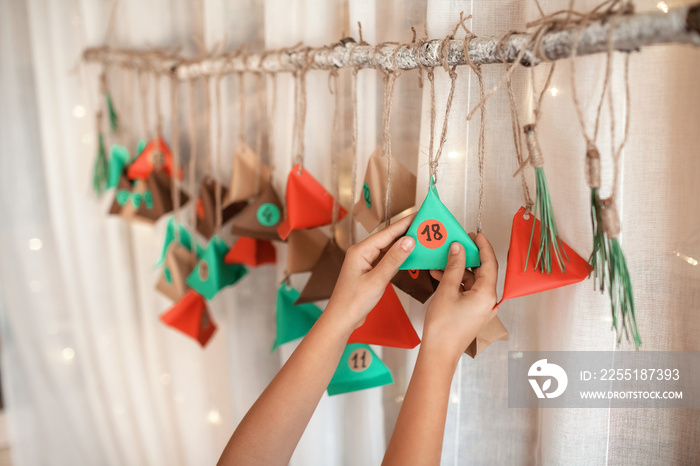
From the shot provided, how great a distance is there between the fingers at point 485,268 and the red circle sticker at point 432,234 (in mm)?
42

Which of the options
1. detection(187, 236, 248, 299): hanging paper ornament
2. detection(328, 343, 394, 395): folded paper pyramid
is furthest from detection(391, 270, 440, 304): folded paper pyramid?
detection(187, 236, 248, 299): hanging paper ornament

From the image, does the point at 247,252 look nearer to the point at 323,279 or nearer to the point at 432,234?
the point at 323,279

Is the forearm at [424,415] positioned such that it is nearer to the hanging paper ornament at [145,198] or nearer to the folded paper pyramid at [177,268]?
the folded paper pyramid at [177,268]

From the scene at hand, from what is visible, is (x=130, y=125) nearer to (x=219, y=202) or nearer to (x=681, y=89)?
(x=219, y=202)

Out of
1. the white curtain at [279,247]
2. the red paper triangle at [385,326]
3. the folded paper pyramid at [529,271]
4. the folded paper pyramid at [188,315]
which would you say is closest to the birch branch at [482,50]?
the white curtain at [279,247]

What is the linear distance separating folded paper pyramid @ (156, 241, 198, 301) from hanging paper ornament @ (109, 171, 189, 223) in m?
0.09

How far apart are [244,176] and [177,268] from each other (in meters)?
0.25

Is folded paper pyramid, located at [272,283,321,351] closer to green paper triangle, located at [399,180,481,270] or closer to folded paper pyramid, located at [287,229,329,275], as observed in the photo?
folded paper pyramid, located at [287,229,329,275]

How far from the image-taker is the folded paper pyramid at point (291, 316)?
0.80 metres

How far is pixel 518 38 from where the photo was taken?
0.49 metres

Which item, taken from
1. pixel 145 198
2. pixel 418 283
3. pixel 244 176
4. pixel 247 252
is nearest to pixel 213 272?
pixel 247 252

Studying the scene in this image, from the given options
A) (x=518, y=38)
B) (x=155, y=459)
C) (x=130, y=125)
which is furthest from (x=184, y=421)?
(x=518, y=38)

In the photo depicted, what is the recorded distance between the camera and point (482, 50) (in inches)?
20.6

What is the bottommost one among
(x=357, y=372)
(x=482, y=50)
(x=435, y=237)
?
(x=357, y=372)
